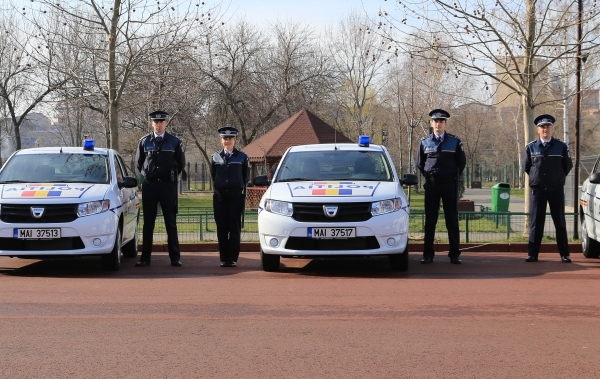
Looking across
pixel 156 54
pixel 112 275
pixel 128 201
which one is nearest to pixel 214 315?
pixel 112 275

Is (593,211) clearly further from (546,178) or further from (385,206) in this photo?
(385,206)

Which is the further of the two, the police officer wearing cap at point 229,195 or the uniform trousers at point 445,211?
the uniform trousers at point 445,211

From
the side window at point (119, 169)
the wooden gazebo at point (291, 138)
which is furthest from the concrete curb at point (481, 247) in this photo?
the wooden gazebo at point (291, 138)

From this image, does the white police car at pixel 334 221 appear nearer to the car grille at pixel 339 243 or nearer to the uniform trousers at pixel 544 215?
the car grille at pixel 339 243

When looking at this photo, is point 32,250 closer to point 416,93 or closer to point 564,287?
point 564,287

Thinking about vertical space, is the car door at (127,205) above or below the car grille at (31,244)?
above

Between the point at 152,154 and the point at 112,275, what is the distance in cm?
184

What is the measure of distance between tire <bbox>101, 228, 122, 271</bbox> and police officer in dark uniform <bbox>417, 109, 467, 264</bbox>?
4377 millimetres

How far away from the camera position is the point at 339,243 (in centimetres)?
1020

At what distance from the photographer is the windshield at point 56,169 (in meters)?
11.4

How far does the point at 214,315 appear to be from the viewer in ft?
24.8

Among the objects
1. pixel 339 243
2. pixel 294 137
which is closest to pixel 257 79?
pixel 294 137

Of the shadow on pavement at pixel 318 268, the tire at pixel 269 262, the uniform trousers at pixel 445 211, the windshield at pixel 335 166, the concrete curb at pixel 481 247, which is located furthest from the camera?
the concrete curb at pixel 481 247

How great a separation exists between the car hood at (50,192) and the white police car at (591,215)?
6.85m
